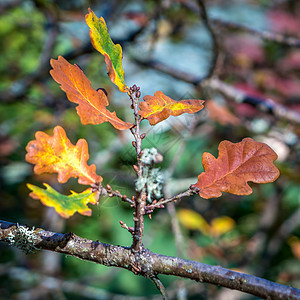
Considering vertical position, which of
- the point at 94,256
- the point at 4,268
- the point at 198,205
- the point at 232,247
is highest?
the point at 198,205

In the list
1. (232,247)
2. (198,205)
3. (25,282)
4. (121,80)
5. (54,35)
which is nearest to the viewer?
(121,80)

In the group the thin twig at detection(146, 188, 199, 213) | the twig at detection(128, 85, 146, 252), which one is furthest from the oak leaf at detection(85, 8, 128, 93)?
the thin twig at detection(146, 188, 199, 213)

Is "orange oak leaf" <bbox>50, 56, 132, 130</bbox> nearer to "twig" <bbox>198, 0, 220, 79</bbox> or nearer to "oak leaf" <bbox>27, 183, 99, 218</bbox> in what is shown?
"oak leaf" <bbox>27, 183, 99, 218</bbox>

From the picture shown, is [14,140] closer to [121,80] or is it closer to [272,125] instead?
[272,125]

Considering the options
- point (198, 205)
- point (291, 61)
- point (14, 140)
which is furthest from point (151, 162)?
point (291, 61)

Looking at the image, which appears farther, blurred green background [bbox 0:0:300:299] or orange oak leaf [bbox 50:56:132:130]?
blurred green background [bbox 0:0:300:299]

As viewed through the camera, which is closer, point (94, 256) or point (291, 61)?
point (94, 256)

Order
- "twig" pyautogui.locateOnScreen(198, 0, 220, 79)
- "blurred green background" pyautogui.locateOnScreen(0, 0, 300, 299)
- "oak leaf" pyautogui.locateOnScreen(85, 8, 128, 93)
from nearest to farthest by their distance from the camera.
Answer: "oak leaf" pyautogui.locateOnScreen(85, 8, 128, 93) < "twig" pyautogui.locateOnScreen(198, 0, 220, 79) < "blurred green background" pyautogui.locateOnScreen(0, 0, 300, 299)
